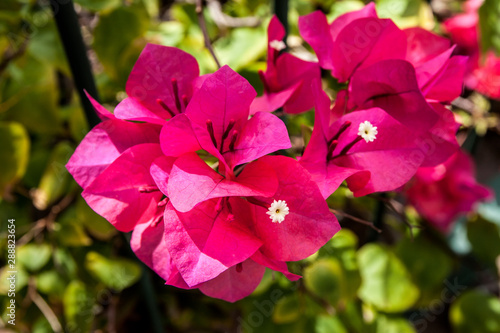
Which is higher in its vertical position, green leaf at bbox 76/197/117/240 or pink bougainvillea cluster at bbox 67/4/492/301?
pink bougainvillea cluster at bbox 67/4/492/301

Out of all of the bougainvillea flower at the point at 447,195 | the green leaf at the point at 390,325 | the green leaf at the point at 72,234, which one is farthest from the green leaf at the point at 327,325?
the green leaf at the point at 72,234

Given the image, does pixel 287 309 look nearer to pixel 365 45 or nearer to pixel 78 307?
pixel 78 307

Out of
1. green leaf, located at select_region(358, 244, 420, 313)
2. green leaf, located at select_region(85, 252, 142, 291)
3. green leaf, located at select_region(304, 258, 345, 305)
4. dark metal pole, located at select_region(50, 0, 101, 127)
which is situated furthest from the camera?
green leaf, located at select_region(358, 244, 420, 313)

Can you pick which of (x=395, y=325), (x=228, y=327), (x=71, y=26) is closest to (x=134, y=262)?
(x=228, y=327)

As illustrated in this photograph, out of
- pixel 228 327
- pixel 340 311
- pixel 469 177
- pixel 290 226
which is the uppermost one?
pixel 290 226

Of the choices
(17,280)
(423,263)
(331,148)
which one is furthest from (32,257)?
(423,263)

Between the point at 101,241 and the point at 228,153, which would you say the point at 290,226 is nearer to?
the point at 228,153

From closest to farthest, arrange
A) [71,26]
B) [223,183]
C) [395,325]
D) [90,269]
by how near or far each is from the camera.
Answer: [223,183], [71,26], [90,269], [395,325]

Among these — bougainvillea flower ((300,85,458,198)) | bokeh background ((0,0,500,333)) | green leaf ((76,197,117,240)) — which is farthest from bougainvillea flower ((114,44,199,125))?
green leaf ((76,197,117,240))

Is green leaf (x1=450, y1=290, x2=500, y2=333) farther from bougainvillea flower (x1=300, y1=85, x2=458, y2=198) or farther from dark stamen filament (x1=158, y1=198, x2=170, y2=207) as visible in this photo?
dark stamen filament (x1=158, y1=198, x2=170, y2=207)
